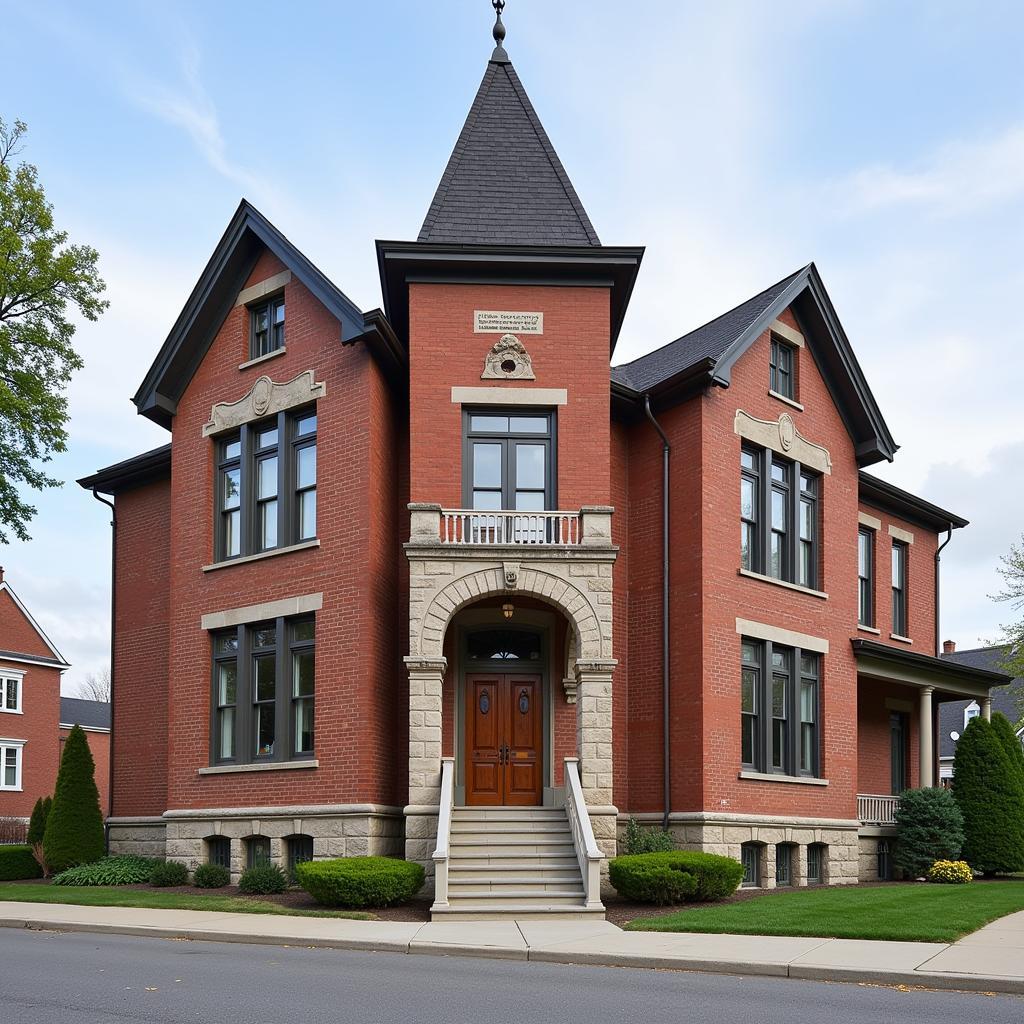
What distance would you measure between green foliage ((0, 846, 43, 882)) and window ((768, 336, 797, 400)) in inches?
687

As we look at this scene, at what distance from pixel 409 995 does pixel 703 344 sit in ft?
52.9

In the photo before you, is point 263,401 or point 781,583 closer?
point 263,401

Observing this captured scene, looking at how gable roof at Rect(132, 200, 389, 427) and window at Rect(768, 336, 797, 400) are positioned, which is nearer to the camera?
gable roof at Rect(132, 200, 389, 427)

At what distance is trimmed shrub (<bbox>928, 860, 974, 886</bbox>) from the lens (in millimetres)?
23297

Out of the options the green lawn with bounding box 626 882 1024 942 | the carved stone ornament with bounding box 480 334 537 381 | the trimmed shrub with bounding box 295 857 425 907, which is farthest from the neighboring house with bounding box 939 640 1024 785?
the trimmed shrub with bounding box 295 857 425 907

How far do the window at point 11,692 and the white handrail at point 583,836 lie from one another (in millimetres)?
34447

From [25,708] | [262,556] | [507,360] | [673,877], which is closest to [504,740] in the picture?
[673,877]

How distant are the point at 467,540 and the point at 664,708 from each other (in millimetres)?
4911

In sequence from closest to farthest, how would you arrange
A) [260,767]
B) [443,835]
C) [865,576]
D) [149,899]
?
[443,835], [149,899], [260,767], [865,576]

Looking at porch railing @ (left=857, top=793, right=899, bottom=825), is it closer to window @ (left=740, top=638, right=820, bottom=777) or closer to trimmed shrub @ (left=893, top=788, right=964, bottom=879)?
trimmed shrub @ (left=893, top=788, right=964, bottom=879)

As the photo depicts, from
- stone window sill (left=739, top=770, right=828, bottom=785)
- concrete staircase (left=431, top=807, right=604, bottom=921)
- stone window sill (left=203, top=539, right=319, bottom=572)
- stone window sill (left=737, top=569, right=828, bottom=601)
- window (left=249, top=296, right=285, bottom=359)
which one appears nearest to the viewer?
concrete staircase (left=431, top=807, right=604, bottom=921)

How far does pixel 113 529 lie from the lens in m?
27.2

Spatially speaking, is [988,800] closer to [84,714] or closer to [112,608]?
[112,608]

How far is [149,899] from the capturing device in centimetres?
1864
